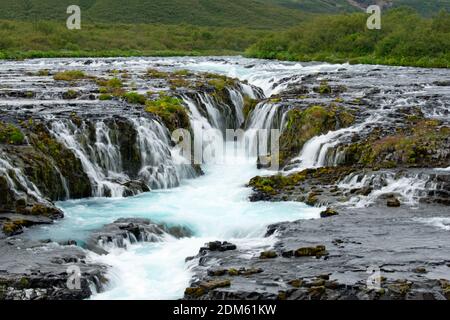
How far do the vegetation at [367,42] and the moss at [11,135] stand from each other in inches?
2030

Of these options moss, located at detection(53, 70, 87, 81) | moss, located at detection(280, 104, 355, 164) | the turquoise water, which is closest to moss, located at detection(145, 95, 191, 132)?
the turquoise water

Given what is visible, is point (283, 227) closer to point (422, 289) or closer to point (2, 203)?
point (422, 289)

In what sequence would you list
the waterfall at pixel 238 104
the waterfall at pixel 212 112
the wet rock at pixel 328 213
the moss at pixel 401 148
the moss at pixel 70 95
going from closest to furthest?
1. the wet rock at pixel 328 213
2. the moss at pixel 401 148
3. the moss at pixel 70 95
4. the waterfall at pixel 212 112
5. the waterfall at pixel 238 104

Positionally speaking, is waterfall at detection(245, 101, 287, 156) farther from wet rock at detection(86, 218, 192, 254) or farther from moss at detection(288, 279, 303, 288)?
moss at detection(288, 279, 303, 288)

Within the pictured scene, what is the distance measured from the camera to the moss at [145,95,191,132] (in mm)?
36250

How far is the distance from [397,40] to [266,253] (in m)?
69.5

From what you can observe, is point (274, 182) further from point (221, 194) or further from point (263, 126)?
point (263, 126)

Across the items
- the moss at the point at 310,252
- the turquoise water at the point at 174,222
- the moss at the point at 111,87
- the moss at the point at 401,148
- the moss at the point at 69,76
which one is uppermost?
the moss at the point at 69,76

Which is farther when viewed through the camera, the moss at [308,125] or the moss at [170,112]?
the moss at [170,112]

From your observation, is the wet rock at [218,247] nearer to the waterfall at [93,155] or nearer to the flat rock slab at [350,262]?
the flat rock slab at [350,262]

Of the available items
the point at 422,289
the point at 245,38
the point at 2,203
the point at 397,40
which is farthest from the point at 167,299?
the point at 245,38

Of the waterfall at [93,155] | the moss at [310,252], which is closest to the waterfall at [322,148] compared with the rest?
the waterfall at [93,155]

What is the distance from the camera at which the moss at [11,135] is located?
29.2 m

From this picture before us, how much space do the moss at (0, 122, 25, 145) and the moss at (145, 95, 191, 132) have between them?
319 inches
